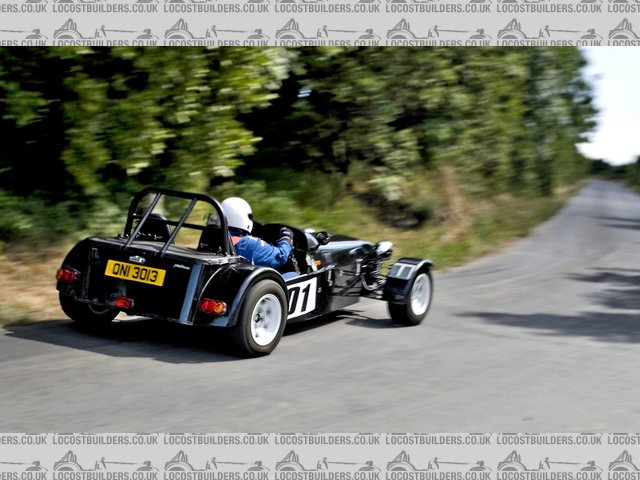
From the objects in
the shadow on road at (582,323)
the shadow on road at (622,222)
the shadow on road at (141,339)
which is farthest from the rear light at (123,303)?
the shadow on road at (622,222)

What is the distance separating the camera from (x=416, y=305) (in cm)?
981

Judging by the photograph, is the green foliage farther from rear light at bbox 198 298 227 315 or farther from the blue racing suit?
rear light at bbox 198 298 227 315

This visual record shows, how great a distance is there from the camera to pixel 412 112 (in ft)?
60.6

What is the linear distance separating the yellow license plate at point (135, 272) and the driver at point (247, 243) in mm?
873

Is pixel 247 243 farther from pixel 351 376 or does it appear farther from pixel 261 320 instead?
pixel 351 376

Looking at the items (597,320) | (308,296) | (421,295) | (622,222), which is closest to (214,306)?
(308,296)

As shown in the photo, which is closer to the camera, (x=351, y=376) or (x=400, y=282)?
(x=351, y=376)

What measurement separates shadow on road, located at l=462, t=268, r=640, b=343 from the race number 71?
2.53m

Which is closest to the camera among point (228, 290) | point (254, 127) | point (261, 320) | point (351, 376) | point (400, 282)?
point (351, 376)

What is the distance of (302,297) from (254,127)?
9.04 meters

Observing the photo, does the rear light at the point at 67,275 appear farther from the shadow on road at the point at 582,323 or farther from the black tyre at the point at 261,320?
the shadow on road at the point at 582,323

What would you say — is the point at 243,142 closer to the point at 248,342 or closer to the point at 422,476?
the point at 248,342

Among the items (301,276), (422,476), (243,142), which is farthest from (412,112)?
(422,476)

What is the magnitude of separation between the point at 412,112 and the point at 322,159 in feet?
7.33
